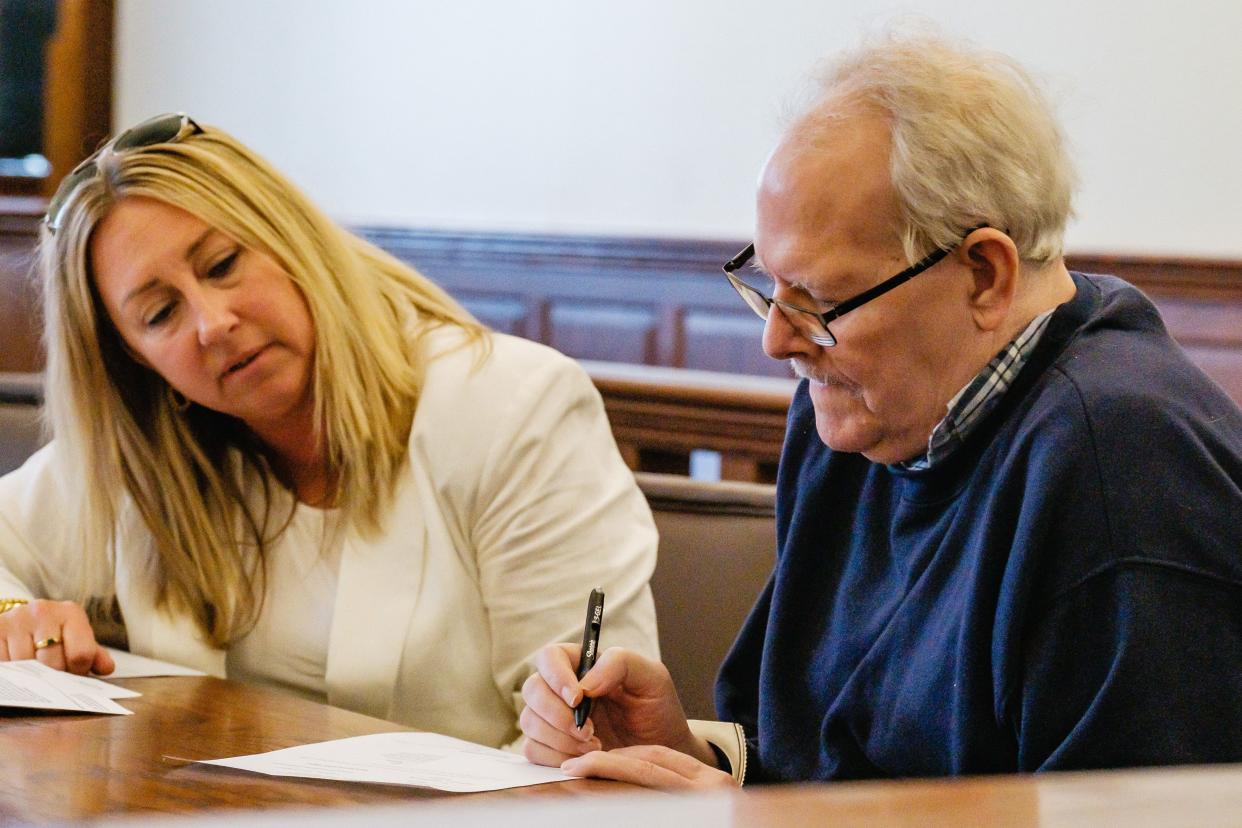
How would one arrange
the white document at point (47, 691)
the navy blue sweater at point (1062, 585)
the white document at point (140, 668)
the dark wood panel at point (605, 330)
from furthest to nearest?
the dark wood panel at point (605, 330), the white document at point (140, 668), the white document at point (47, 691), the navy blue sweater at point (1062, 585)

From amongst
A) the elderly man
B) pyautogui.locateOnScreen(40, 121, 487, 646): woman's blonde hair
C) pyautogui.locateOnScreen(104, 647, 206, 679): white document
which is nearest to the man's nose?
→ the elderly man

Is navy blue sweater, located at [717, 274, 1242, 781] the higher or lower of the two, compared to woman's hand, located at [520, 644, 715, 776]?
higher

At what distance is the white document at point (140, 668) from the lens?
1737 mm

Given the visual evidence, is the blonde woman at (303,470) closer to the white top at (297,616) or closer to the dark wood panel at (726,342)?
the white top at (297,616)

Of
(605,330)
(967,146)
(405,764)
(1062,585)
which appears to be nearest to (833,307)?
(967,146)

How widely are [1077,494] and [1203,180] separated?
2.95 metres

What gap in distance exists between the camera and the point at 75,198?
1.92 m

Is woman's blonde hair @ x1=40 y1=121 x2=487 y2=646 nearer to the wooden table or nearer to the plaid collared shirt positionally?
the wooden table

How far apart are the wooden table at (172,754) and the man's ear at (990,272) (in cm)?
50

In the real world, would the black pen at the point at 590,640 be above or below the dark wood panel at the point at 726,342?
above

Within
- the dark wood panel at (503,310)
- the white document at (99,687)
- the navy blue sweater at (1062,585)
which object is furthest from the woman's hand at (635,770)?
the dark wood panel at (503,310)

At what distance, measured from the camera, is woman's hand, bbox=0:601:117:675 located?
1.74 metres

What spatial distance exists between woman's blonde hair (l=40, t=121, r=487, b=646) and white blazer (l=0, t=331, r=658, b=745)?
0.06 meters

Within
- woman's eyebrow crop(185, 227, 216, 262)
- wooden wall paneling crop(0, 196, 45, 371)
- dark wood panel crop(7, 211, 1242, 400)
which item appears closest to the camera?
woman's eyebrow crop(185, 227, 216, 262)
